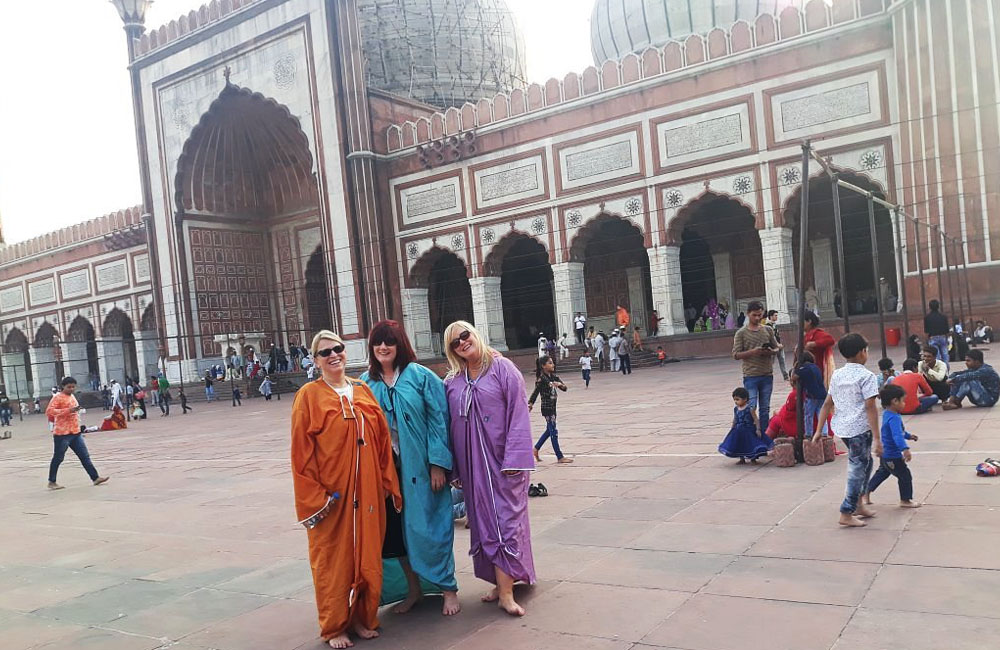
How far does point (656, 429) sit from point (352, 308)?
16.3 meters

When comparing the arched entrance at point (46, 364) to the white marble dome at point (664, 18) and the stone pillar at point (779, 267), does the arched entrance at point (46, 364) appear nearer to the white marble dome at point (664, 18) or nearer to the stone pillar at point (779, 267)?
the white marble dome at point (664, 18)

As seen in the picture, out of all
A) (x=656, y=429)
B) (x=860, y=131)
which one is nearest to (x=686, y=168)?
(x=860, y=131)

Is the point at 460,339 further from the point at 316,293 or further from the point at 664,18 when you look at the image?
the point at 316,293

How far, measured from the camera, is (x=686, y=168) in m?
19.0

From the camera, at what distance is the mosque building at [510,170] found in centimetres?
1645

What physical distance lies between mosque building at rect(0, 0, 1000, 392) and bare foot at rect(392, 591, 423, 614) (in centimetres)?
1052

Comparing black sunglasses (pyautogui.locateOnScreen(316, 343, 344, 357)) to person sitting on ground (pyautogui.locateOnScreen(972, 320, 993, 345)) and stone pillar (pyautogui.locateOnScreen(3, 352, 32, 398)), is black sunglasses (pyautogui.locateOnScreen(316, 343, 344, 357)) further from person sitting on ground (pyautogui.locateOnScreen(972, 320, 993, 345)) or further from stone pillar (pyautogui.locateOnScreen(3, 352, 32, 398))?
stone pillar (pyautogui.locateOnScreen(3, 352, 32, 398))

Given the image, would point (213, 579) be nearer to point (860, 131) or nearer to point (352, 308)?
point (860, 131)

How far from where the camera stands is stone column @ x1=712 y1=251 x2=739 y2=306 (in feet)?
73.3

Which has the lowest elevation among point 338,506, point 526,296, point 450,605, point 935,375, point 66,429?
point 450,605

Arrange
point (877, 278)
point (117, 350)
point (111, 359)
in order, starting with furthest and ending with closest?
point (117, 350) < point (111, 359) < point (877, 278)

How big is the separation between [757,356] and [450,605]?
4001mm

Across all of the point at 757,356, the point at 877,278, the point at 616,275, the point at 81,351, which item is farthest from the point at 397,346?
the point at 81,351

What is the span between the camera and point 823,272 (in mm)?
21484
